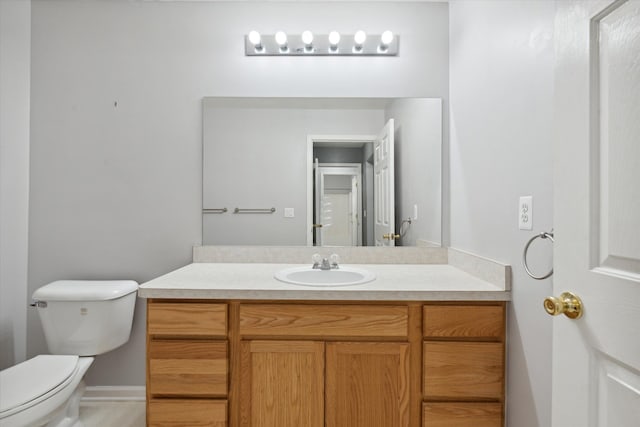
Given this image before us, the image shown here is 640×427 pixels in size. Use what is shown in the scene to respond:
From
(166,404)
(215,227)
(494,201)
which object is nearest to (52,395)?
(166,404)

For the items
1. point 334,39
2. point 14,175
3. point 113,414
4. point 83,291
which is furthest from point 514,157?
point 14,175

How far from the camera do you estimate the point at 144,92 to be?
2.01m

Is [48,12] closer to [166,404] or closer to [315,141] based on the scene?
[315,141]

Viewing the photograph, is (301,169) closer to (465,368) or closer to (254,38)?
(254,38)

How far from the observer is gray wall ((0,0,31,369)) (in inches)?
74.4

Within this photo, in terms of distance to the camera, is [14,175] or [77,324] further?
[14,175]

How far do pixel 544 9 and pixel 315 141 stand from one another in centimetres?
119

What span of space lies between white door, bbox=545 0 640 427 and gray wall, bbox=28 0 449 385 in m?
1.28

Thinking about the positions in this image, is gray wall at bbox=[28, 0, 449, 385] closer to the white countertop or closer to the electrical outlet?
the white countertop

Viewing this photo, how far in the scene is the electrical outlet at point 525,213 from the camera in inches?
46.2

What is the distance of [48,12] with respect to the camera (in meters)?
2.00

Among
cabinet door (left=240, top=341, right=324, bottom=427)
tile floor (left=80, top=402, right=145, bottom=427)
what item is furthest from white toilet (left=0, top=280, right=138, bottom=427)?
cabinet door (left=240, top=341, right=324, bottom=427)

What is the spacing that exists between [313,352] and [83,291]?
50.4 inches

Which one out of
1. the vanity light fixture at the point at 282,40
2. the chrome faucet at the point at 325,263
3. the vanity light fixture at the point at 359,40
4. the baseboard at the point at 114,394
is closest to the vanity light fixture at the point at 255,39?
the vanity light fixture at the point at 282,40
